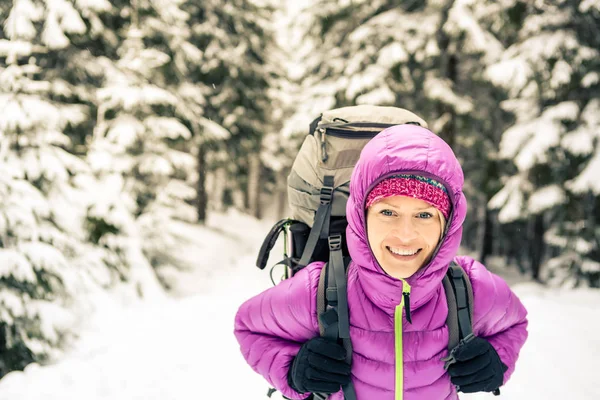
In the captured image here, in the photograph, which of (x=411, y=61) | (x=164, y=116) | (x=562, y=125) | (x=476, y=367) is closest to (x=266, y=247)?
(x=476, y=367)

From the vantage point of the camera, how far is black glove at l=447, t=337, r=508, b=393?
6.19 ft

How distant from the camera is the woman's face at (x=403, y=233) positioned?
68.2 inches

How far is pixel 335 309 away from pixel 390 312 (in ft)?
0.88

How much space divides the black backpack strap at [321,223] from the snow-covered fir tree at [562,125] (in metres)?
6.30

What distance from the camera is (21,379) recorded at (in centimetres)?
420

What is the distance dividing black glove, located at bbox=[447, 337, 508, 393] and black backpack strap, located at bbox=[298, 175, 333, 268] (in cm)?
96

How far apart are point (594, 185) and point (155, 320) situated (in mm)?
7483

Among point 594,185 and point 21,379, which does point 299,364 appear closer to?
point 21,379

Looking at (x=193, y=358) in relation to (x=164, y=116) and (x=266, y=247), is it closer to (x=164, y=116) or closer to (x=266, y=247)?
(x=266, y=247)

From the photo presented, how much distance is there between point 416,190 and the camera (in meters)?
1.73

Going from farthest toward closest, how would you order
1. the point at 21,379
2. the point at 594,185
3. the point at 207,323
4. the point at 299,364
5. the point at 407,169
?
the point at 594,185, the point at 207,323, the point at 21,379, the point at 299,364, the point at 407,169

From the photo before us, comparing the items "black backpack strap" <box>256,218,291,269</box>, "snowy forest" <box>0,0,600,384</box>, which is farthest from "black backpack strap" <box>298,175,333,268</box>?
"snowy forest" <box>0,0,600,384</box>

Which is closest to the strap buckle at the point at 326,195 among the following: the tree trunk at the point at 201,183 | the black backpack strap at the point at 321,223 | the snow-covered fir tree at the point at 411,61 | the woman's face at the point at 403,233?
the black backpack strap at the point at 321,223

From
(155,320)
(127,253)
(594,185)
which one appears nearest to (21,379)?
(155,320)
